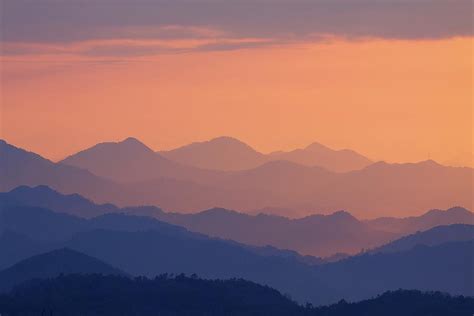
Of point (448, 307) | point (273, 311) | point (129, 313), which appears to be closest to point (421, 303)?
point (448, 307)

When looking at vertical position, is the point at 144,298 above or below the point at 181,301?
below

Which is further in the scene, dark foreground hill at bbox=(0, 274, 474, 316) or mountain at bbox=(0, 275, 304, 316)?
mountain at bbox=(0, 275, 304, 316)

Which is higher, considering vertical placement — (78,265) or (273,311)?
(78,265)

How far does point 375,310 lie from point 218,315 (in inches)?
549

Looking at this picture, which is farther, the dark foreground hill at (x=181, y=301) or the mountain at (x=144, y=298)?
the mountain at (x=144, y=298)

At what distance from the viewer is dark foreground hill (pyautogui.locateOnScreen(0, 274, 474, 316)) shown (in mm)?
133250

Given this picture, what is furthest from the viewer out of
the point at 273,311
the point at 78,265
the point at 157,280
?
the point at 78,265

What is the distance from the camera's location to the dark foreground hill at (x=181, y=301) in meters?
133

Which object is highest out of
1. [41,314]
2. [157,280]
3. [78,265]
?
[78,265]

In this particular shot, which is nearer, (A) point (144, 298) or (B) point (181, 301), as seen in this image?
(A) point (144, 298)

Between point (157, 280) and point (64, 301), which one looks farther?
point (157, 280)

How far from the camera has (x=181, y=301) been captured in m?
141

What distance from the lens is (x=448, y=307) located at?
133 metres

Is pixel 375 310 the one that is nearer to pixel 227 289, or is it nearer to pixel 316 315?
pixel 316 315
